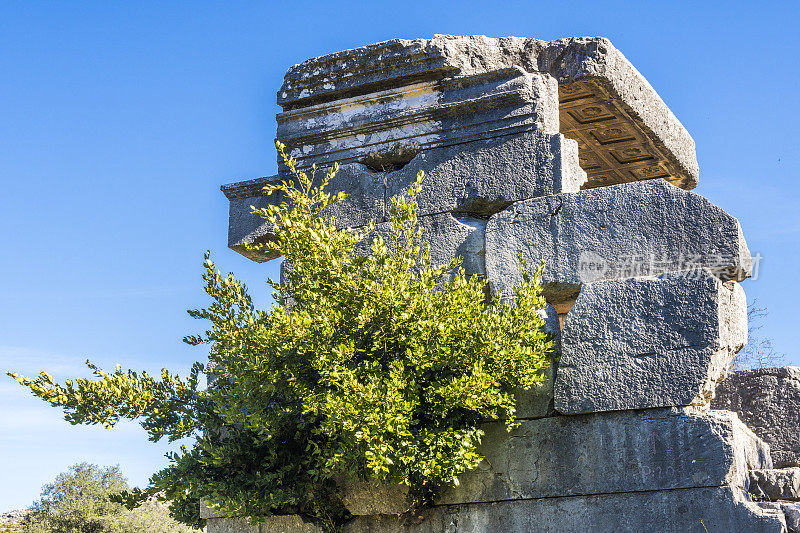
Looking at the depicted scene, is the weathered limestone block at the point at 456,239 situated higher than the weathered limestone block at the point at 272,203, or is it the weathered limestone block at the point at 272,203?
the weathered limestone block at the point at 272,203

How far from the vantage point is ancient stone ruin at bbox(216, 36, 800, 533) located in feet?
16.6

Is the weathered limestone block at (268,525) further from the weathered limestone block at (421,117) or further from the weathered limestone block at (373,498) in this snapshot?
the weathered limestone block at (421,117)

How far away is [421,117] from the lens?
21.0ft

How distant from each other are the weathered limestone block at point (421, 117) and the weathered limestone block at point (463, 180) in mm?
108

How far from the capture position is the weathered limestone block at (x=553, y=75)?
6.28 metres

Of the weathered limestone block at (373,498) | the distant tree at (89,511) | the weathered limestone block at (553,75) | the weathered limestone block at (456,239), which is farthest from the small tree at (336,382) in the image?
the distant tree at (89,511)

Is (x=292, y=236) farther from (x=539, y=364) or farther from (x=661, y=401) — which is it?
(x=661, y=401)

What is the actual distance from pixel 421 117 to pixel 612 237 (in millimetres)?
1702

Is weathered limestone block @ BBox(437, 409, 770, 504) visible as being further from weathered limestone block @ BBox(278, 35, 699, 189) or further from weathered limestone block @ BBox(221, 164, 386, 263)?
weathered limestone block @ BBox(278, 35, 699, 189)

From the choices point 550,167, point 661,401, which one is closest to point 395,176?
point 550,167

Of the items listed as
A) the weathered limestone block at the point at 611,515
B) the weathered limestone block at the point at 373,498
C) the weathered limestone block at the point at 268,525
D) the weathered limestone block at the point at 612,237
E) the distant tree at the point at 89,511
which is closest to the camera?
the weathered limestone block at the point at 611,515

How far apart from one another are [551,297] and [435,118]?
157 cm

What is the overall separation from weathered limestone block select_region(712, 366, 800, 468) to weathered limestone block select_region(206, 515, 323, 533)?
3.15 metres

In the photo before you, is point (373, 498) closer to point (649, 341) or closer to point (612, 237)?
point (649, 341)
